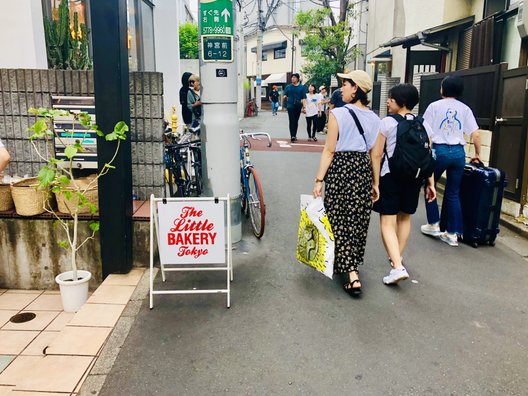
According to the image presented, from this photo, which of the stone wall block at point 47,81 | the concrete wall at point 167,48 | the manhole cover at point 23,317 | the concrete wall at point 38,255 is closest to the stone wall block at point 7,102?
the stone wall block at point 47,81

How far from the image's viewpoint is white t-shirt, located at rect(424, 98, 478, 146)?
5621mm

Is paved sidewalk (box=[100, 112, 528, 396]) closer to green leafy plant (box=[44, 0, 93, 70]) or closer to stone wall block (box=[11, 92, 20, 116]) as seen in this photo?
stone wall block (box=[11, 92, 20, 116])

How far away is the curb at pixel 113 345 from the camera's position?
303 cm

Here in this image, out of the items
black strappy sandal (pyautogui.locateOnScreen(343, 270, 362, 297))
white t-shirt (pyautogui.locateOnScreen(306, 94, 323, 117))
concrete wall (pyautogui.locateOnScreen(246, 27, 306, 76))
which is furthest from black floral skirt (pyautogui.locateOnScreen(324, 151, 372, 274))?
concrete wall (pyautogui.locateOnScreen(246, 27, 306, 76))

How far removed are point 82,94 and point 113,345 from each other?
10.6 feet

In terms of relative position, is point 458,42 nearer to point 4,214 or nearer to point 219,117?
point 219,117

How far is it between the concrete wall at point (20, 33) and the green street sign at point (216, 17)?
3.32 m

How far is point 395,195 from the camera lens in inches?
180

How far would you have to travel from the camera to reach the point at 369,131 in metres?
4.28

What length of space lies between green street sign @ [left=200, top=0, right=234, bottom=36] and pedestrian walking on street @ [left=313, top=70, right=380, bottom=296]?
146 cm

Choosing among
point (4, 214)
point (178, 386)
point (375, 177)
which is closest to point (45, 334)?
point (4, 214)

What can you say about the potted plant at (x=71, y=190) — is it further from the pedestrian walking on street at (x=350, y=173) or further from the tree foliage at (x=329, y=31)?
the tree foliage at (x=329, y=31)

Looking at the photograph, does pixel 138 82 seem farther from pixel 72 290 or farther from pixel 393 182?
pixel 393 182

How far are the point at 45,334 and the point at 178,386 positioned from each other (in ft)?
6.33
